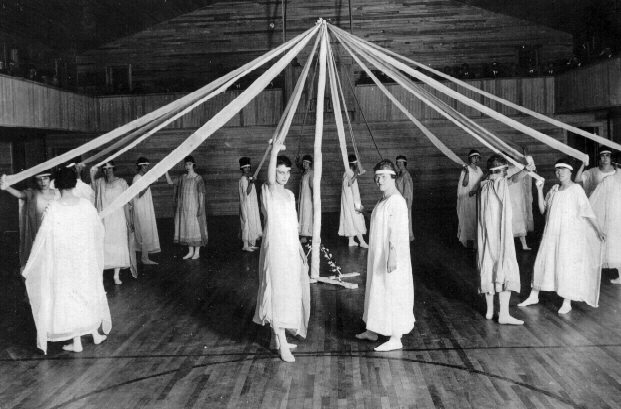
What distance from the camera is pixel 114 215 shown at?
866 centimetres

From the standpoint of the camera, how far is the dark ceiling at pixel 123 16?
42.8 feet

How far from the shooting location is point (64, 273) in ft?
18.2

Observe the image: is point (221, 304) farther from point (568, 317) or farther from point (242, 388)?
point (568, 317)

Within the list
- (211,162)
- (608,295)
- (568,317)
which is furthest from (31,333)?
(211,162)

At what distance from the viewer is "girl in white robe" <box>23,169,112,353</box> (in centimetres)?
547

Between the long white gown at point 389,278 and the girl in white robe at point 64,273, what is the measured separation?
266 centimetres

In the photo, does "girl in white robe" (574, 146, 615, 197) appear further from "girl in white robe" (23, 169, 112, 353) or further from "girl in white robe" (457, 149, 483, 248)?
"girl in white robe" (23, 169, 112, 353)

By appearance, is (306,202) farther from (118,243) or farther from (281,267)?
(281,267)

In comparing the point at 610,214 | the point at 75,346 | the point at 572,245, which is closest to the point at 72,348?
the point at 75,346

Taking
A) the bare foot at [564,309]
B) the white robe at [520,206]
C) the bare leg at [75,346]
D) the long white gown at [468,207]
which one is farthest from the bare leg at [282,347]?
the long white gown at [468,207]

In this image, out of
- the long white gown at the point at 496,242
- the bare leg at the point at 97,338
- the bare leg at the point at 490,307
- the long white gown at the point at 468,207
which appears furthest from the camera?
the long white gown at the point at 468,207

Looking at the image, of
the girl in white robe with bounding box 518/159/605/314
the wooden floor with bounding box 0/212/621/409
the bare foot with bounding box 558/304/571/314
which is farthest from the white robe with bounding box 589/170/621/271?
the bare foot with bounding box 558/304/571/314

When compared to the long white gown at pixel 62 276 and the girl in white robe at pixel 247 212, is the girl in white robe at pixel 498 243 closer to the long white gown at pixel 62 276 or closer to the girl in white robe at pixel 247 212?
the long white gown at pixel 62 276

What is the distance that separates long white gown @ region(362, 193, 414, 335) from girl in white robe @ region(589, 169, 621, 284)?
4209mm
